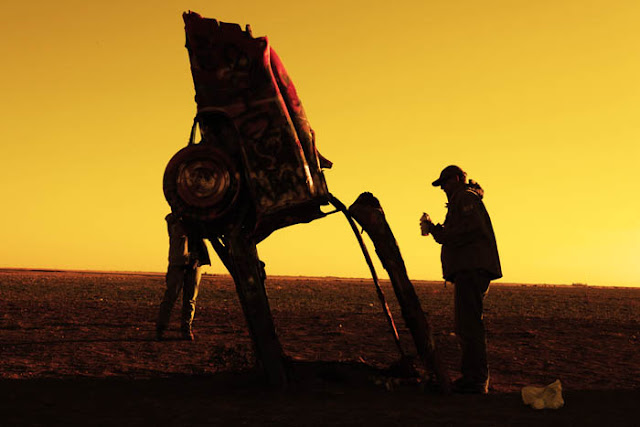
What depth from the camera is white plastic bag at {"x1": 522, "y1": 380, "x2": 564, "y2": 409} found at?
645 cm

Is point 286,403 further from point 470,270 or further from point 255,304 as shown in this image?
point 470,270

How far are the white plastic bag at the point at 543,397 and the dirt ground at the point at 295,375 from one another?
11 cm

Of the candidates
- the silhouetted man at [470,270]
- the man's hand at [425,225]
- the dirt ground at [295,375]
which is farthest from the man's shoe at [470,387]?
the man's hand at [425,225]

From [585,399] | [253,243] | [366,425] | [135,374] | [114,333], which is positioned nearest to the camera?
[366,425]

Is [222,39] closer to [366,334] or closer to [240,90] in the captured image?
[240,90]

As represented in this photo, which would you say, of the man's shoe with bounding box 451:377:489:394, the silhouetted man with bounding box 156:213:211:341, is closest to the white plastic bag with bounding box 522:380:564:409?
the man's shoe with bounding box 451:377:489:394

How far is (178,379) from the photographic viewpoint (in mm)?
8023

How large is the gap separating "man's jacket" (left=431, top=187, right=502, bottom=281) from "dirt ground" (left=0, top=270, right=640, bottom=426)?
1352mm

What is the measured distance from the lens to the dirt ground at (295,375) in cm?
602

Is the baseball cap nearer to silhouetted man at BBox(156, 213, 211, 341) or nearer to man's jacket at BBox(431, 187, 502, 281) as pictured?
man's jacket at BBox(431, 187, 502, 281)

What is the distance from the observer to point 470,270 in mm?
7625

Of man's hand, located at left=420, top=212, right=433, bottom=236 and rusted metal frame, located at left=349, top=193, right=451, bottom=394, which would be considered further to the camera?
man's hand, located at left=420, top=212, right=433, bottom=236

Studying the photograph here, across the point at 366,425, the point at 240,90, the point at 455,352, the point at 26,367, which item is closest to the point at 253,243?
the point at 240,90

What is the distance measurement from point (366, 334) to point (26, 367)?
5.97 metres
